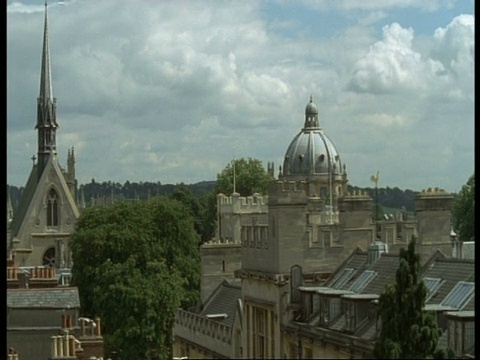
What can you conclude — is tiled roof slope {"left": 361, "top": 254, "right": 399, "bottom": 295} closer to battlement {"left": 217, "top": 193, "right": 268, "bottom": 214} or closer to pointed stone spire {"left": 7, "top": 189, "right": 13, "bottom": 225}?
battlement {"left": 217, "top": 193, "right": 268, "bottom": 214}

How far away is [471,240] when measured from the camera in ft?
24.4

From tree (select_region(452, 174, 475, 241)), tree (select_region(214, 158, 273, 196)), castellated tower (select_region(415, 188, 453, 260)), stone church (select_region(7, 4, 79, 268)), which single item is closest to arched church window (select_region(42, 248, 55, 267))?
stone church (select_region(7, 4, 79, 268))

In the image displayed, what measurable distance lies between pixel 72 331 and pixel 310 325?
1.43 meters

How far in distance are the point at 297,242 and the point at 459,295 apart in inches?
27.4

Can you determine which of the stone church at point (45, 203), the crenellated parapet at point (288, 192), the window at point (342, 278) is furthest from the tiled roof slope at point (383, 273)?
the stone church at point (45, 203)

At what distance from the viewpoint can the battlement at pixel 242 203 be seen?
7.02m

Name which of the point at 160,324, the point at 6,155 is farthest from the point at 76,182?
the point at 160,324

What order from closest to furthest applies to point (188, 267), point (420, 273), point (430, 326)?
point (430, 326) → point (420, 273) → point (188, 267)

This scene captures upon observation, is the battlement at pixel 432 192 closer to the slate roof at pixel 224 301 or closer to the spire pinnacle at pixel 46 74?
the slate roof at pixel 224 301

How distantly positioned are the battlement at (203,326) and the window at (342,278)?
53cm

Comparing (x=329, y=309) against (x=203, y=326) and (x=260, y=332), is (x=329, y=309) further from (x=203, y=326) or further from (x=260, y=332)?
(x=203, y=326)

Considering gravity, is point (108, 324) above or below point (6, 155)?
below

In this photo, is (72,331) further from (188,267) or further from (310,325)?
(310,325)

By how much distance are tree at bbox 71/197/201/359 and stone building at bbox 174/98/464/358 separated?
15 cm
